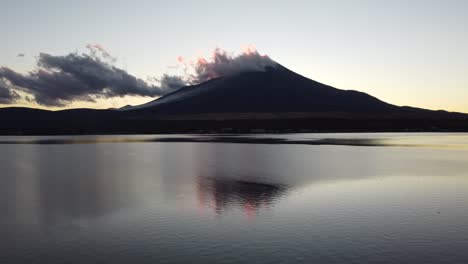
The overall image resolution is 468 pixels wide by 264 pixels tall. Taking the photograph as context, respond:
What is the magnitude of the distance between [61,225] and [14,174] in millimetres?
24486

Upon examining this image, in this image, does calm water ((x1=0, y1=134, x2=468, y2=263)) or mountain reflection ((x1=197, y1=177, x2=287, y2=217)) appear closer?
calm water ((x1=0, y1=134, x2=468, y2=263))

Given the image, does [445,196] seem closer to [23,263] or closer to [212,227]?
[212,227]

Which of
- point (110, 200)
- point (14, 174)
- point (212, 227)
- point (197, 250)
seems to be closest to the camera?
point (197, 250)

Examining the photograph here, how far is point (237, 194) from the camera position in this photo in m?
27.5

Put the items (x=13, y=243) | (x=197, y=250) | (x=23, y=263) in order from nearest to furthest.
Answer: (x=23, y=263)
(x=197, y=250)
(x=13, y=243)

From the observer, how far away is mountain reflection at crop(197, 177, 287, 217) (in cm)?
2360

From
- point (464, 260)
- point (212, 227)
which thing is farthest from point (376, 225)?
point (212, 227)

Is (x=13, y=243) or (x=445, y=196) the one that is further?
(x=445, y=196)

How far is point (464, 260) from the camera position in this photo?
14.1 meters

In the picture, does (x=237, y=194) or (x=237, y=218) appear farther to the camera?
(x=237, y=194)

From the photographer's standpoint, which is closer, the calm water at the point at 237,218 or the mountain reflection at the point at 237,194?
the calm water at the point at 237,218

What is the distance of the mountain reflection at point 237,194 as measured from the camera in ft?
77.4

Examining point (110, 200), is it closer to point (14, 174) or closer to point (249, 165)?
point (14, 174)

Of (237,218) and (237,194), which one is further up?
(237,194)
